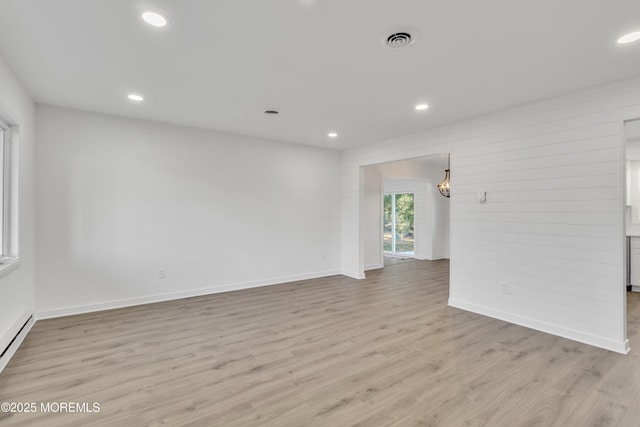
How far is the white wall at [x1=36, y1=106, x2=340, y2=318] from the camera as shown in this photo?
3.86 meters

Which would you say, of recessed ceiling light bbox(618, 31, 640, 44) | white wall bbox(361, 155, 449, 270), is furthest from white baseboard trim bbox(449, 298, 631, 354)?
white wall bbox(361, 155, 449, 270)


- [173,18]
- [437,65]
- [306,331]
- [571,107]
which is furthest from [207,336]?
[571,107]

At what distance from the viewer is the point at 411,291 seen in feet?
17.1

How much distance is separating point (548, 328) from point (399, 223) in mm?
6404

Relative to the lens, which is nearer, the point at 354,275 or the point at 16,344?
the point at 16,344

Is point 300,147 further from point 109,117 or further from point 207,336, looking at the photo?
point 207,336

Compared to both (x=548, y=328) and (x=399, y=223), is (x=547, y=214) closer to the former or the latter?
(x=548, y=328)

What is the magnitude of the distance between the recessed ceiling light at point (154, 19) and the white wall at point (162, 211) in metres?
2.64

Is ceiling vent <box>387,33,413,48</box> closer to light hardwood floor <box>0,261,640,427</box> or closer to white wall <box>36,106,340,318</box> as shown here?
light hardwood floor <box>0,261,640,427</box>

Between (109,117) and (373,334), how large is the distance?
14.1 feet

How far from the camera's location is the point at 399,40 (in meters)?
2.29

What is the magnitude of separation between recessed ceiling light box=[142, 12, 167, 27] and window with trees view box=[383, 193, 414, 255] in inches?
326

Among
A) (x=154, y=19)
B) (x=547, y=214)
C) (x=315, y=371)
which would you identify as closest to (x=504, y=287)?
(x=547, y=214)

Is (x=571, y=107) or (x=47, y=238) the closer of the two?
(x=571, y=107)
